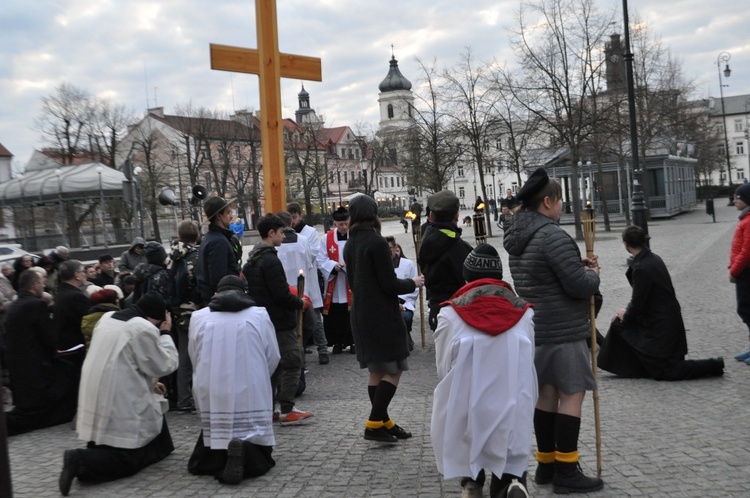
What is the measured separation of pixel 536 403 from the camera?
5129 millimetres

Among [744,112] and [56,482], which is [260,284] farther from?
[744,112]

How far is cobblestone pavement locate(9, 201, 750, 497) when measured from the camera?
17.9 ft

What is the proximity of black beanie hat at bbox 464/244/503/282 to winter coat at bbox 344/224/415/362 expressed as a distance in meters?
1.44

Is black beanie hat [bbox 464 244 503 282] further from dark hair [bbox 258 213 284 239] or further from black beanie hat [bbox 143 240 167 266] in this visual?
black beanie hat [bbox 143 240 167 266]

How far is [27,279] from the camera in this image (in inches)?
331

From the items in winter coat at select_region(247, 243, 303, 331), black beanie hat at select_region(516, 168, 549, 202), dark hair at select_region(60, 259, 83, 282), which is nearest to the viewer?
black beanie hat at select_region(516, 168, 549, 202)


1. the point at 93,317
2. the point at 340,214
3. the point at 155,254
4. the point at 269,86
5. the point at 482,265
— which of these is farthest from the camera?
the point at 340,214

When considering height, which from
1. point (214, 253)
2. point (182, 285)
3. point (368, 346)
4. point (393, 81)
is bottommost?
point (368, 346)

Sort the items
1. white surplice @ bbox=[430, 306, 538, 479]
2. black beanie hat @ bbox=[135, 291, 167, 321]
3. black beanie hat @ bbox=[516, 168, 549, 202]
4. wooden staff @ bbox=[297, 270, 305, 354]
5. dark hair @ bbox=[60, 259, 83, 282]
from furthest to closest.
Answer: dark hair @ bbox=[60, 259, 83, 282], wooden staff @ bbox=[297, 270, 305, 354], black beanie hat @ bbox=[135, 291, 167, 321], black beanie hat @ bbox=[516, 168, 549, 202], white surplice @ bbox=[430, 306, 538, 479]

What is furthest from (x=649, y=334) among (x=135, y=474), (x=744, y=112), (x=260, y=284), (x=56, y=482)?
(x=744, y=112)

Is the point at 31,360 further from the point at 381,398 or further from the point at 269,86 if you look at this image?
the point at 269,86

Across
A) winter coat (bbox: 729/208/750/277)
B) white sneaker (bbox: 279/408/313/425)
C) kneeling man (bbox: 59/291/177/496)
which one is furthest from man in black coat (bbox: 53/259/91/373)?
winter coat (bbox: 729/208/750/277)

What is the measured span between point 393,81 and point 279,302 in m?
146

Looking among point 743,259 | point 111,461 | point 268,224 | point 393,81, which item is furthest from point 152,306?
point 393,81
